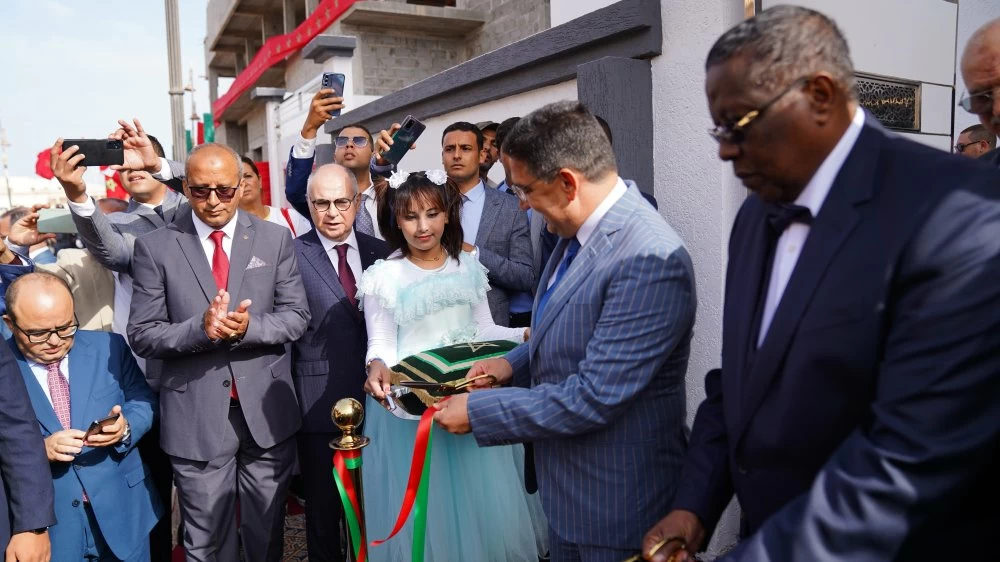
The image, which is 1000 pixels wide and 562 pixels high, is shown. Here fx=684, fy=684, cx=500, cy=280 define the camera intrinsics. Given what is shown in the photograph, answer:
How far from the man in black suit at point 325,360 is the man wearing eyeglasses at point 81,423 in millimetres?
716

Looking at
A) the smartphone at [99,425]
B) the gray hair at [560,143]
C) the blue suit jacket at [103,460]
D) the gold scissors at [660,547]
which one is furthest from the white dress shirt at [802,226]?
the blue suit jacket at [103,460]

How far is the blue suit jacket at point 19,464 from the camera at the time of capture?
7.49 feet

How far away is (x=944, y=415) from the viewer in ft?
3.59

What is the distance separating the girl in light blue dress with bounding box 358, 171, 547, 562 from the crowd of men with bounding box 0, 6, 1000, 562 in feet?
0.97

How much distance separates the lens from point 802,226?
1.41 m

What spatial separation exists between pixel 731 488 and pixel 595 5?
4.13 m

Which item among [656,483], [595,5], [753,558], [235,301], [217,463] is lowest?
[217,463]

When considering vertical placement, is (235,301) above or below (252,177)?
below

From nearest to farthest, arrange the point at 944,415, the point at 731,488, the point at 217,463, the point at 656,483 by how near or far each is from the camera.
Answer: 1. the point at 944,415
2. the point at 731,488
3. the point at 656,483
4. the point at 217,463

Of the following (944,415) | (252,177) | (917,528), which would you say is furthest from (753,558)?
(252,177)

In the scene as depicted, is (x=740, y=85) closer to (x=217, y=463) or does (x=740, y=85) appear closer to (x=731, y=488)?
(x=731, y=488)

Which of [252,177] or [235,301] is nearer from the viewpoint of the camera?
[235,301]

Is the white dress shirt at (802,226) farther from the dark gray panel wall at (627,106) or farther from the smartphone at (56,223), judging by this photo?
the smartphone at (56,223)

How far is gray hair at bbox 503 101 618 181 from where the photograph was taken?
193 centimetres
